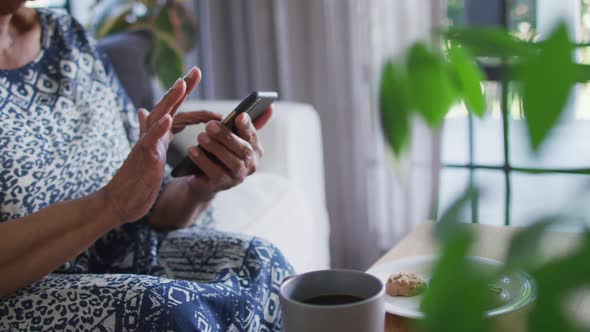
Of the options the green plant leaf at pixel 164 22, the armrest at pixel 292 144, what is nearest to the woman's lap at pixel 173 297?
the armrest at pixel 292 144

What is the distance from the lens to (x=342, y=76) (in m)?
2.45

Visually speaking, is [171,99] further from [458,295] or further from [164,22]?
[164,22]

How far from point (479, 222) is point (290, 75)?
7.60 ft

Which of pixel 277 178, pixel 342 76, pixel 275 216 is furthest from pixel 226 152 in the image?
pixel 342 76

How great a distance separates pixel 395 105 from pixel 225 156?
0.86 m

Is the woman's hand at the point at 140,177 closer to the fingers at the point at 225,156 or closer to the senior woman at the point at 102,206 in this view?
the senior woman at the point at 102,206

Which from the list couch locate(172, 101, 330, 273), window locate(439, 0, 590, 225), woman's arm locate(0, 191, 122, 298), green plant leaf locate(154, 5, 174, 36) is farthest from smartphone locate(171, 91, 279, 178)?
green plant leaf locate(154, 5, 174, 36)

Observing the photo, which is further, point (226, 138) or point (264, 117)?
point (264, 117)

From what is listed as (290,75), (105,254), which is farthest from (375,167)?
(105,254)

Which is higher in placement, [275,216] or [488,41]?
[488,41]

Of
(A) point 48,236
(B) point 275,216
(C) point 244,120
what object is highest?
(C) point 244,120

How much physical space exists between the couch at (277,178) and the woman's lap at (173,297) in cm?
49

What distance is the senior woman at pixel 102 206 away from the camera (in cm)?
94

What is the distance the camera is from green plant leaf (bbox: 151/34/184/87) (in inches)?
96.2
